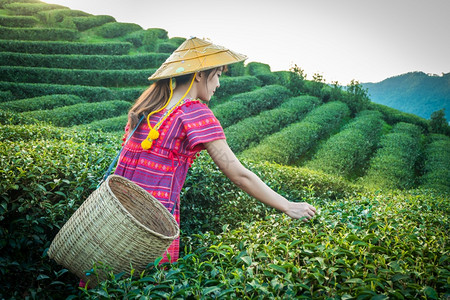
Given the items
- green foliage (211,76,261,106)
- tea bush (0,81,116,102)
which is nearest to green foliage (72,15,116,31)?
tea bush (0,81,116,102)

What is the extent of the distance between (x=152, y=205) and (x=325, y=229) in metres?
1.02

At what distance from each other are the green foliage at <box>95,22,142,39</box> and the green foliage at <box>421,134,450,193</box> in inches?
787

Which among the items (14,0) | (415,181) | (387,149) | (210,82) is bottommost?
(415,181)

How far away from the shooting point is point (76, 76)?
593 inches

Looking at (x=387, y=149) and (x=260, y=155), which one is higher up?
(x=387, y=149)

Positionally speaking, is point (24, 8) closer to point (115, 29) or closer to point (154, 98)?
point (115, 29)

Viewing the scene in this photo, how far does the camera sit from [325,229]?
1.84 m

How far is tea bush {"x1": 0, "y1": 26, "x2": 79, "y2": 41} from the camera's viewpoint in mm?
15789

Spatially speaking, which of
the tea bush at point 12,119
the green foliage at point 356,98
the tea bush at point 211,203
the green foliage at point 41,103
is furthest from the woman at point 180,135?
the green foliage at point 356,98

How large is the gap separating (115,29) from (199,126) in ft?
74.4

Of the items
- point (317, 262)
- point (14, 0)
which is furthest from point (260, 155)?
point (14, 0)

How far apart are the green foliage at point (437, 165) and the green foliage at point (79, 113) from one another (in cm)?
1186

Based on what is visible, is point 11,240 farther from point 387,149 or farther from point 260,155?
point 387,149

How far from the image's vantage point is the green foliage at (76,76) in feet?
43.6
